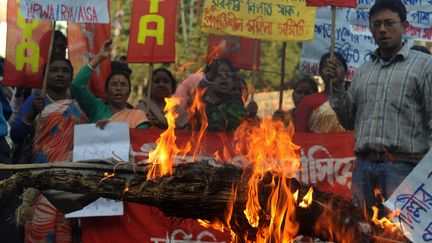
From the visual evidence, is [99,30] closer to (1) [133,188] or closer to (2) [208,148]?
(2) [208,148]

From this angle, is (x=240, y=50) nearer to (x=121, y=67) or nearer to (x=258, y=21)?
(x=258, y=21)

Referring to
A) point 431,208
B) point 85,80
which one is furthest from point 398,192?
point 85,80

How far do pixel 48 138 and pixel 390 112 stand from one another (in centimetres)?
352

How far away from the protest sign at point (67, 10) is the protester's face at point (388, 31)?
3.57 m

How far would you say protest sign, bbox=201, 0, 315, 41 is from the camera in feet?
34.3

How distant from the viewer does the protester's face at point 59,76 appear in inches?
371

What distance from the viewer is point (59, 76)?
944 centimetres

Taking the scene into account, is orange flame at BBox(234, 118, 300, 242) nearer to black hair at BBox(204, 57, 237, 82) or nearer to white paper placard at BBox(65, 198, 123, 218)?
white paper placard at BBox(65, 198, 123, 218)

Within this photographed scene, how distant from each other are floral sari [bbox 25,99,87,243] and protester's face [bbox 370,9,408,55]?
3338mm

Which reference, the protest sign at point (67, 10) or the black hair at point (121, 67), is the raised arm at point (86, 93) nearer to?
the black hair at point (121, 67)

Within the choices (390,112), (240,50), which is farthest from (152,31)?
(390,112)

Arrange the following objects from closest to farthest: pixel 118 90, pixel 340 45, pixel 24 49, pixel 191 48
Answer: pixel 118 90
pixel 24 49
pixel 340 45
pixel 191 48

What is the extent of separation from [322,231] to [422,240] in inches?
34.1

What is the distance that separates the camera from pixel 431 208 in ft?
20.7
